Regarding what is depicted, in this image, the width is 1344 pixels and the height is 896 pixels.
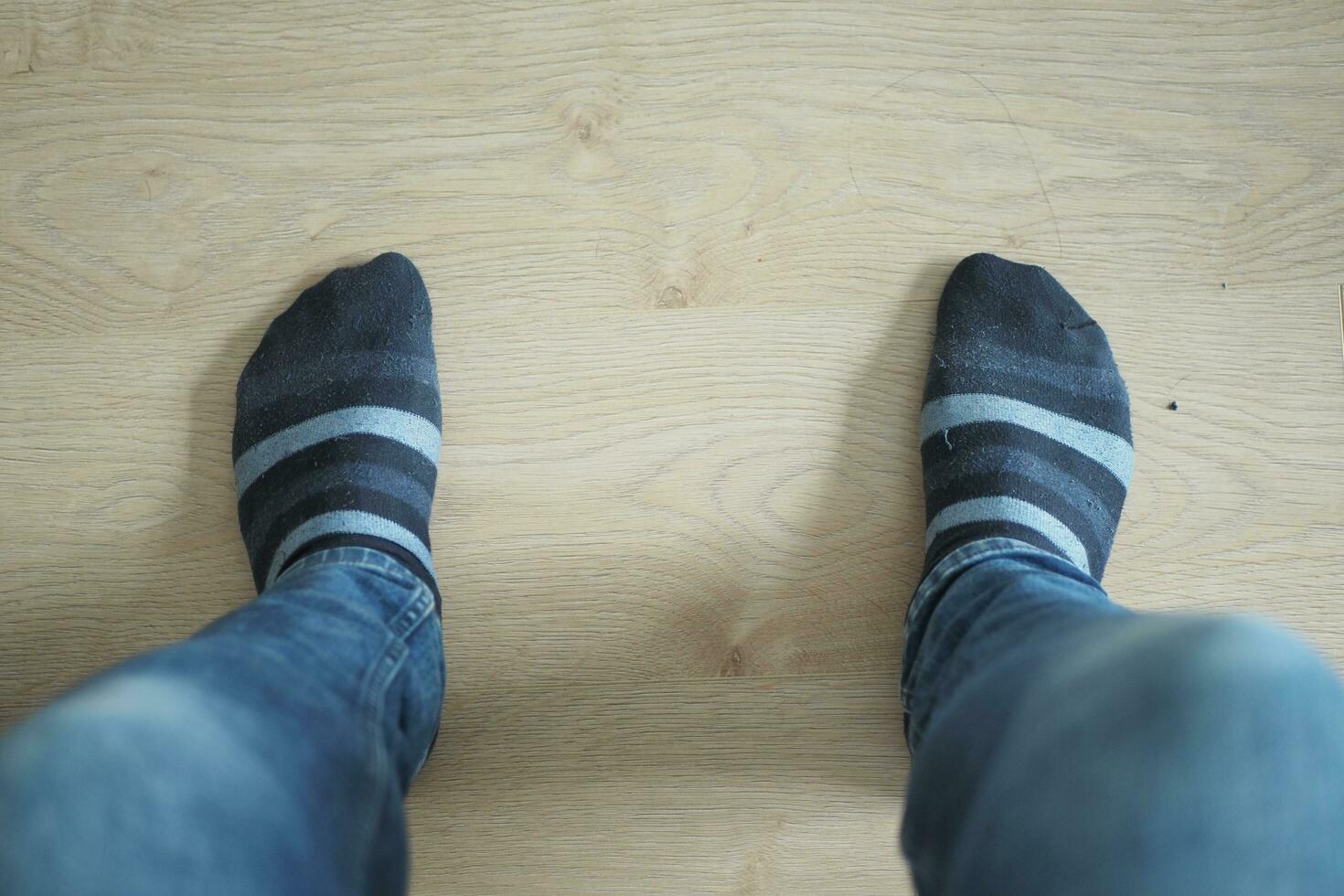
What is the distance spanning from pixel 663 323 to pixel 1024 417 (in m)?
0.31

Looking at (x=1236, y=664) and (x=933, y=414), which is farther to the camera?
(x=933, y=414)

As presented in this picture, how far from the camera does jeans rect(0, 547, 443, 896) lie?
1.23 feet

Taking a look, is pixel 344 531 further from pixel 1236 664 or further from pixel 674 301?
pixel 1236 664

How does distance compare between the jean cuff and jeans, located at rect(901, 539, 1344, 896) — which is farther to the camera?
the jean cuff

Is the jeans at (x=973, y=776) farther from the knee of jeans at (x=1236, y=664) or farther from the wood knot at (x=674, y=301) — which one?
the wood knot at (x=674, y=301)

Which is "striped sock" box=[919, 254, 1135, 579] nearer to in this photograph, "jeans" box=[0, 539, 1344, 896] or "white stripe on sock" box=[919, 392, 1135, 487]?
"white stripe on sock" box=[919, 392, 1135, 487]

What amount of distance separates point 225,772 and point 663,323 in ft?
1.48

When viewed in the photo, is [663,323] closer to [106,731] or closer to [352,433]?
[352,433]

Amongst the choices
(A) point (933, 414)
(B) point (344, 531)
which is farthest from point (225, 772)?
(A) point (933, 414)

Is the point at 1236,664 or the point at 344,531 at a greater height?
the point at 1236,664

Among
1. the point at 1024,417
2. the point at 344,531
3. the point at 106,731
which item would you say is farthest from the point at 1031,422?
the point at 106,731

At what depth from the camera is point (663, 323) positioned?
728mm

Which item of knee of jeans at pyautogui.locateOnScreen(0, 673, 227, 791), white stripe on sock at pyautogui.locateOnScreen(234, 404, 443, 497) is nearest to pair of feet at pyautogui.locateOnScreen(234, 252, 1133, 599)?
white stripe on sock at pyautogui.locateOnScreen(234, 404, 443, 497)

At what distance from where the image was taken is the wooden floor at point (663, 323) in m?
0.72
